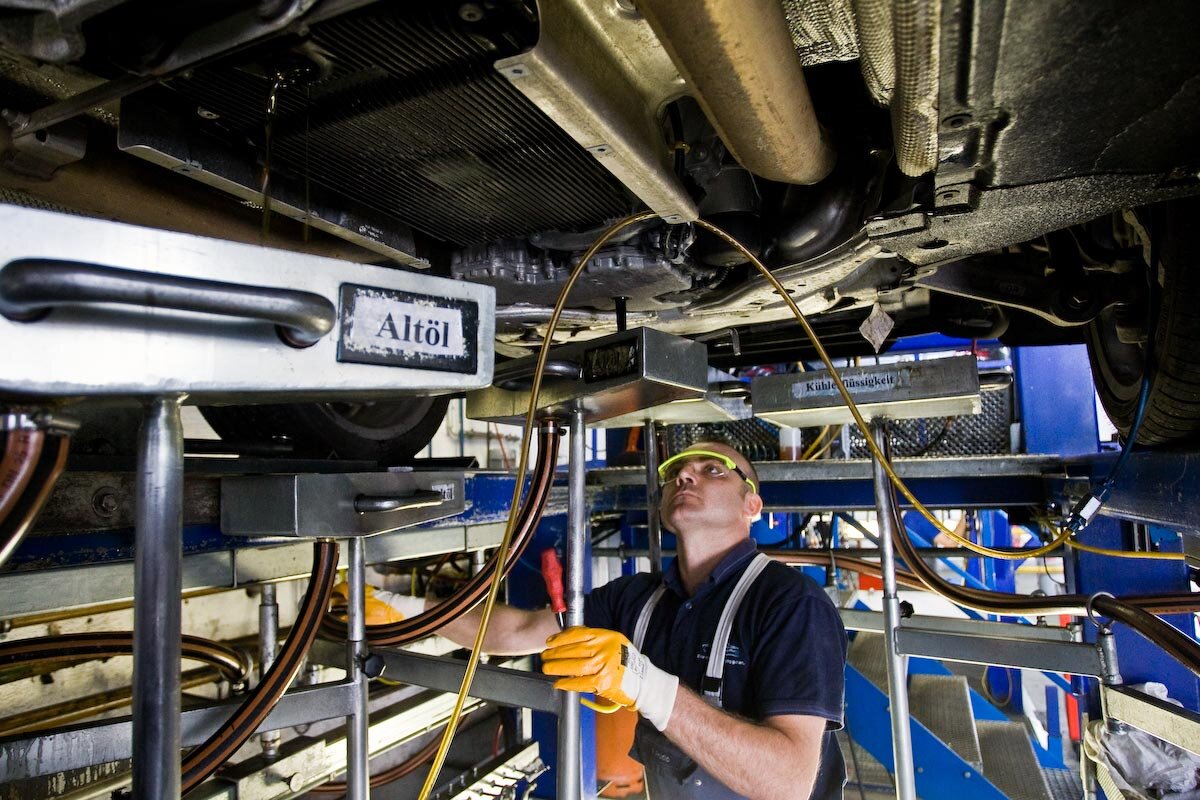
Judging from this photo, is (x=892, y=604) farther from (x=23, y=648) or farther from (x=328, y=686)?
(x=23, y=648)

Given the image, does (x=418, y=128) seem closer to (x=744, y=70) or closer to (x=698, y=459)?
(x=744, y=70)

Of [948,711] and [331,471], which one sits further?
[948,711]

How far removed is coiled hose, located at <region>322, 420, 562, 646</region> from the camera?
3.51 ft

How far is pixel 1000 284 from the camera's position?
1.55m

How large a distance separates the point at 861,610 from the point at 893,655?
0.61m

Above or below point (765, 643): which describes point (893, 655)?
below

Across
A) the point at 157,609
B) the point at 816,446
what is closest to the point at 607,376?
the point at 157,609

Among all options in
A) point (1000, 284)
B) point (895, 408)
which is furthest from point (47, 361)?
point (895, 408)

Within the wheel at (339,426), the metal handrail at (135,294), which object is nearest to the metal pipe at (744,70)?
the metal handrail at (135,294)

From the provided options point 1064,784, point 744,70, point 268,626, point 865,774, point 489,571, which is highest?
point 744,70

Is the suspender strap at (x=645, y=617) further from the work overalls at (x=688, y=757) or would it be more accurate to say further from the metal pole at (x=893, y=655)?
the metal pole at (x=893, y=655)

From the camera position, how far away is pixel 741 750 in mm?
1395

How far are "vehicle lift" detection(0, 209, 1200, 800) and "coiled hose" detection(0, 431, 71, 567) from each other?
0.02m

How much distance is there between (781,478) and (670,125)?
1.73 metres
